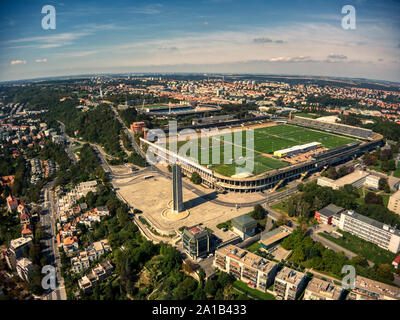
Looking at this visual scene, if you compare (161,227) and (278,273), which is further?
(161,227)

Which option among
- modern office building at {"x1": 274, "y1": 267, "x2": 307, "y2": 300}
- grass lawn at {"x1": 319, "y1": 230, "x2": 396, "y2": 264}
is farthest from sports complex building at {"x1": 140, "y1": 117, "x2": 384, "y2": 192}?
modern office building at {"x1": 274, "y1": 267, "x2": 307, "y2": 300}

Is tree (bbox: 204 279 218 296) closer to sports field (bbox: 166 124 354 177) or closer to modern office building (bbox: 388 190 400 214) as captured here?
sports field (bbox: 166 124 354 177)

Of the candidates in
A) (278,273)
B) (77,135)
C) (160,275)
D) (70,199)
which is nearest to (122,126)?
(77,135)

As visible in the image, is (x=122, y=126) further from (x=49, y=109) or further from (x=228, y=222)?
(x=228, y=222)

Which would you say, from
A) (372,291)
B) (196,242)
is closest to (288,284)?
(372,291)

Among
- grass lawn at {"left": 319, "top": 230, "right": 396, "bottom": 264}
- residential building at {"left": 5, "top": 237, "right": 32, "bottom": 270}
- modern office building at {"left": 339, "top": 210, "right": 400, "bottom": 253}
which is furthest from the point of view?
residential building at {"left": 5, "top": 237, "right": 32, "bottom": 270}

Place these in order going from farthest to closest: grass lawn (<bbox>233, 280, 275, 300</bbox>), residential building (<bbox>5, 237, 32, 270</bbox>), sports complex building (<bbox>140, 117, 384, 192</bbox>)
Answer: sports complex building (<bbox>140, 117, 384, 192</bbox>), residential building (<bbox>5, 237, 32, 270</bbox>), grass lawn (<bbox>233, 280, 275, 300</bbox>)

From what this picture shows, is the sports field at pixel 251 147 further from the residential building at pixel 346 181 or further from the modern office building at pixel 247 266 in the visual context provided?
the modern office building at pixel 247 266
